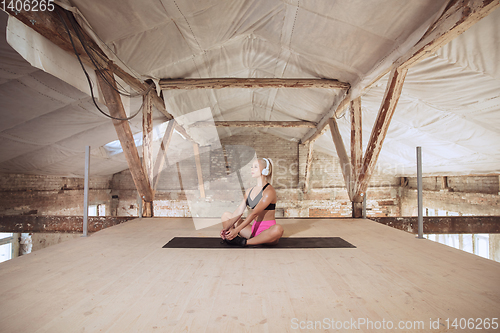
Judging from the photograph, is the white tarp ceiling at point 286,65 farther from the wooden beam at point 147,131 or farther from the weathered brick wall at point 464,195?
the weathered brick wall at point 464,195

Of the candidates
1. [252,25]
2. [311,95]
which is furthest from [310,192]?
[252,25]

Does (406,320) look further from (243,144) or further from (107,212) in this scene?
(107,212)

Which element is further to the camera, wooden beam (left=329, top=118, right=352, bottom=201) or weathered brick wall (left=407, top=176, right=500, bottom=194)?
weathered brick wall (left=407, top=176, right=500, bottom=194)

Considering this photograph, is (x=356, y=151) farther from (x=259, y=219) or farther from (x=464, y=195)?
(x=464, y=195)

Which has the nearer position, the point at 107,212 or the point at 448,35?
the point at 448,35

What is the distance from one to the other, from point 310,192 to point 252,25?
7.54 meters

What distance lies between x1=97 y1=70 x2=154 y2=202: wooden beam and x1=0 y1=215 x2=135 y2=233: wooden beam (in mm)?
624

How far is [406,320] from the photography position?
4.14 feet

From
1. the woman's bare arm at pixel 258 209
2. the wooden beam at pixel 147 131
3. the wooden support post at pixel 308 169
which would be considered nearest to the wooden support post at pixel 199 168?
the wooden support post at pixel 308 169

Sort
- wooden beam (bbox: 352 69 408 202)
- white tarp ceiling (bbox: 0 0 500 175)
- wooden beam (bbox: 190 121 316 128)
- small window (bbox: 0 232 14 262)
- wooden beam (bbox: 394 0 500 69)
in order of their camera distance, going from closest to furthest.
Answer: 1. wooden beam (bbox: 394 0 500 69)
2. white tarp ceiling (bbox: 0 0 500 175)
3. wooden beam (bbox: 352 69 408 202)
4. small window (bbox: 0 232 14 262)
5. wooden beam (bbox: 190 121 316 128)

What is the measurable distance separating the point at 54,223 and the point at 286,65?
16.2 feet

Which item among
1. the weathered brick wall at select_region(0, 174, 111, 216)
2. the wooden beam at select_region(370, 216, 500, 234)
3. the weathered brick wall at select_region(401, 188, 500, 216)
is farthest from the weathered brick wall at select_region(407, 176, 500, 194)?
the weathered brick wall at select_region(0, 174, 111, 216)

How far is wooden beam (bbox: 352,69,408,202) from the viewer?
122 inches

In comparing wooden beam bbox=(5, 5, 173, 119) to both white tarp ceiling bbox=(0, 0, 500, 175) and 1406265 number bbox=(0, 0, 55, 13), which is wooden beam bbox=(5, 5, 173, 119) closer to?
1406265 number bbox=(0, 0, 55, 13)
